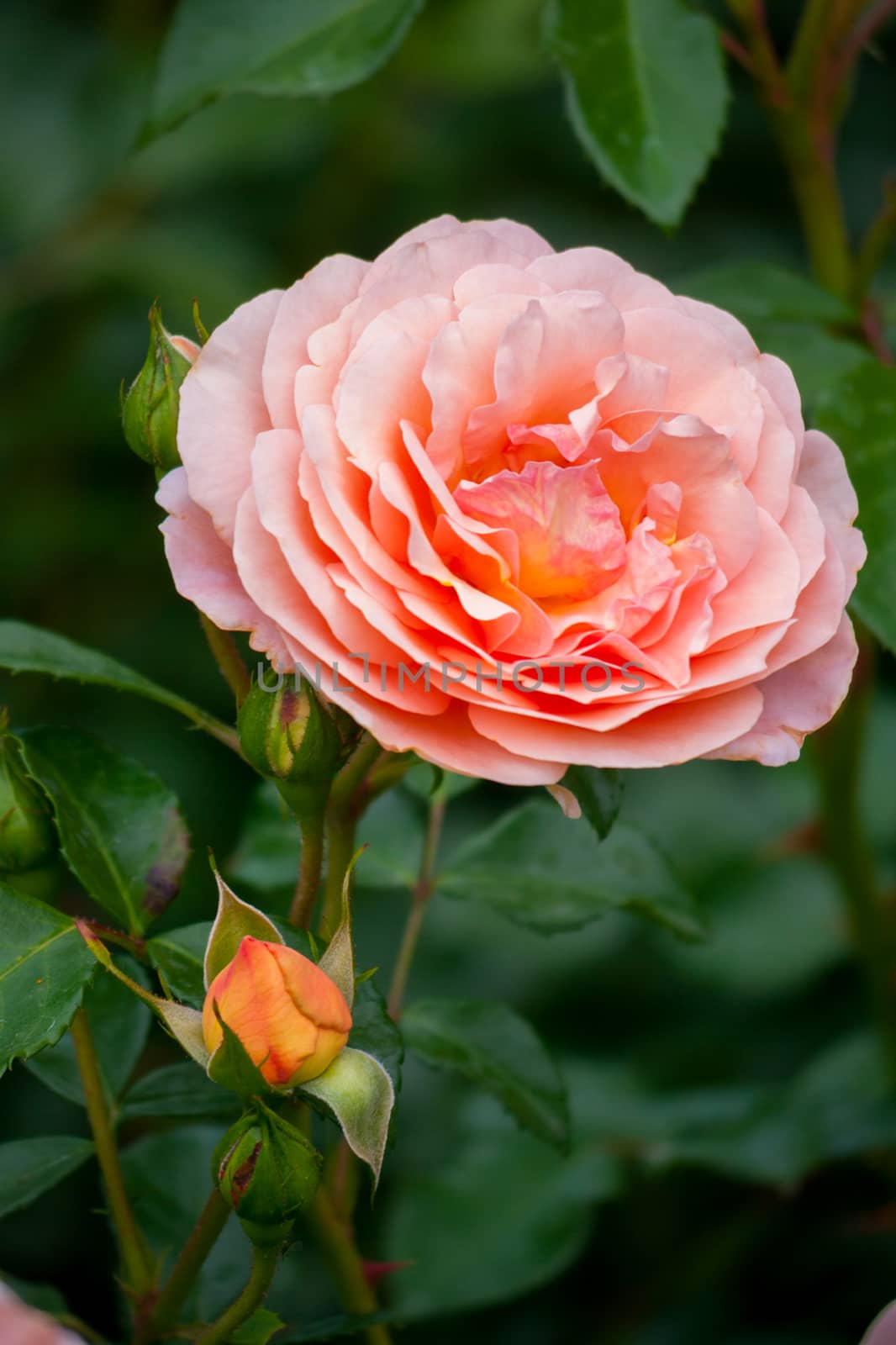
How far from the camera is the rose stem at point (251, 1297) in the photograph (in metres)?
0.64

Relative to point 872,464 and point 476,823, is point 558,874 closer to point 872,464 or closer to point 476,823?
point 872,464

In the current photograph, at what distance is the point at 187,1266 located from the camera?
28.7 inches

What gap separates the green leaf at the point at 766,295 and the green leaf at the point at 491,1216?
32.9 inches

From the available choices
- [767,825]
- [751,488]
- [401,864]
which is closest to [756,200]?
[767,825]

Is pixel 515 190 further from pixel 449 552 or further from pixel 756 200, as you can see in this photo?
pixel 449 552

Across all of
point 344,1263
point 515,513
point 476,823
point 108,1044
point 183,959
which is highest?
point 515,513

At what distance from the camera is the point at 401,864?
1.05 metres

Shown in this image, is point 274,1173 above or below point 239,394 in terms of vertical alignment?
below

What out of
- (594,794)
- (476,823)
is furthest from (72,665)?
(476,823)

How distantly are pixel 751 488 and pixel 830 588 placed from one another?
0.20 ft

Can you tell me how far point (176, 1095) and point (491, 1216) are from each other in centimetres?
72

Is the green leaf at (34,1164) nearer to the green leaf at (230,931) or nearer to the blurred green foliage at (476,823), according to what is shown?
the blurred green foliage at (476,823)

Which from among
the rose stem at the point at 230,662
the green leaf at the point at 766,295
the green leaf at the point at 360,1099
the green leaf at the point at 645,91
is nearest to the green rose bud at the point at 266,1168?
the green leaf at the point at 360,1099

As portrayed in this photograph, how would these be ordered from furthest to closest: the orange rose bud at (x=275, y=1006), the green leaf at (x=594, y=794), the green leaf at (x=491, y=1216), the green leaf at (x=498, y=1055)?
1. the green leaf at (x=491, y=1216)
2. the green leaf at (x=498, y=1055)
3. the green leaf at (x=594, y=794)
4. the orange rose bud at (x=275, y=1006)
